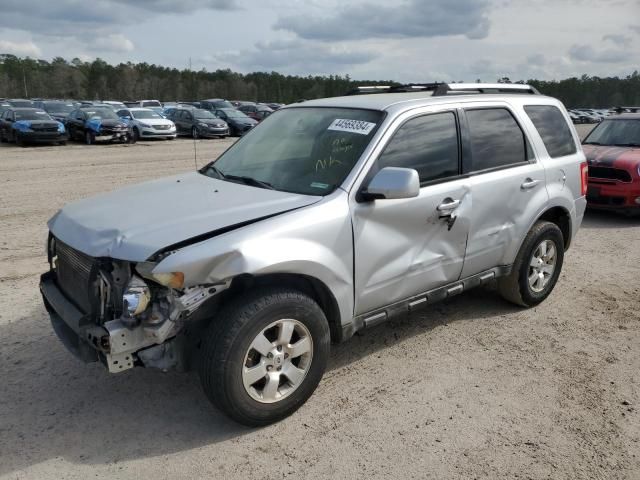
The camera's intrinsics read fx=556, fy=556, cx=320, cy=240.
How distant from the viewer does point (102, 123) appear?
73.4 ft

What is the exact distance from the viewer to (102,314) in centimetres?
305

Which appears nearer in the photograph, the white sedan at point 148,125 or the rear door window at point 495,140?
the rear door window at point 495,140

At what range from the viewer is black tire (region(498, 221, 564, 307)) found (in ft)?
15.8

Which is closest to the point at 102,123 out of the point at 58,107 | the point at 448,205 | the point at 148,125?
the point at 148,125

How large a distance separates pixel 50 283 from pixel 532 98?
14.0 feet

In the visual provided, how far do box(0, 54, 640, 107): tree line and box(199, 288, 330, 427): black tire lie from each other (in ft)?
251

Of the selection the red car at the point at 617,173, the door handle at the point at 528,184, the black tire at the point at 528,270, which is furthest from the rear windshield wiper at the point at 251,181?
the red car at the point at 617,173

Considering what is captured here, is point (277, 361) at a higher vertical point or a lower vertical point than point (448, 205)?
lower

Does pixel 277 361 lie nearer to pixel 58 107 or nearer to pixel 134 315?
pixel 134 315

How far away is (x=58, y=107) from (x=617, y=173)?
88.4 ft

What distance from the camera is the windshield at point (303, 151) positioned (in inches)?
145

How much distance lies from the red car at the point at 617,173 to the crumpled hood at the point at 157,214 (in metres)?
7.22

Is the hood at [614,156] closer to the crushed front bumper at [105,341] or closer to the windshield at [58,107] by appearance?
the crushed front bumper at [105,341]

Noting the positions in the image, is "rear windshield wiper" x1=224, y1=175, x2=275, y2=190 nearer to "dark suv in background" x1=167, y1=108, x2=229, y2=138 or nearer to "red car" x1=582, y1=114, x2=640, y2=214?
"red car" x1=582, y1=114, x2=640, y2=214
